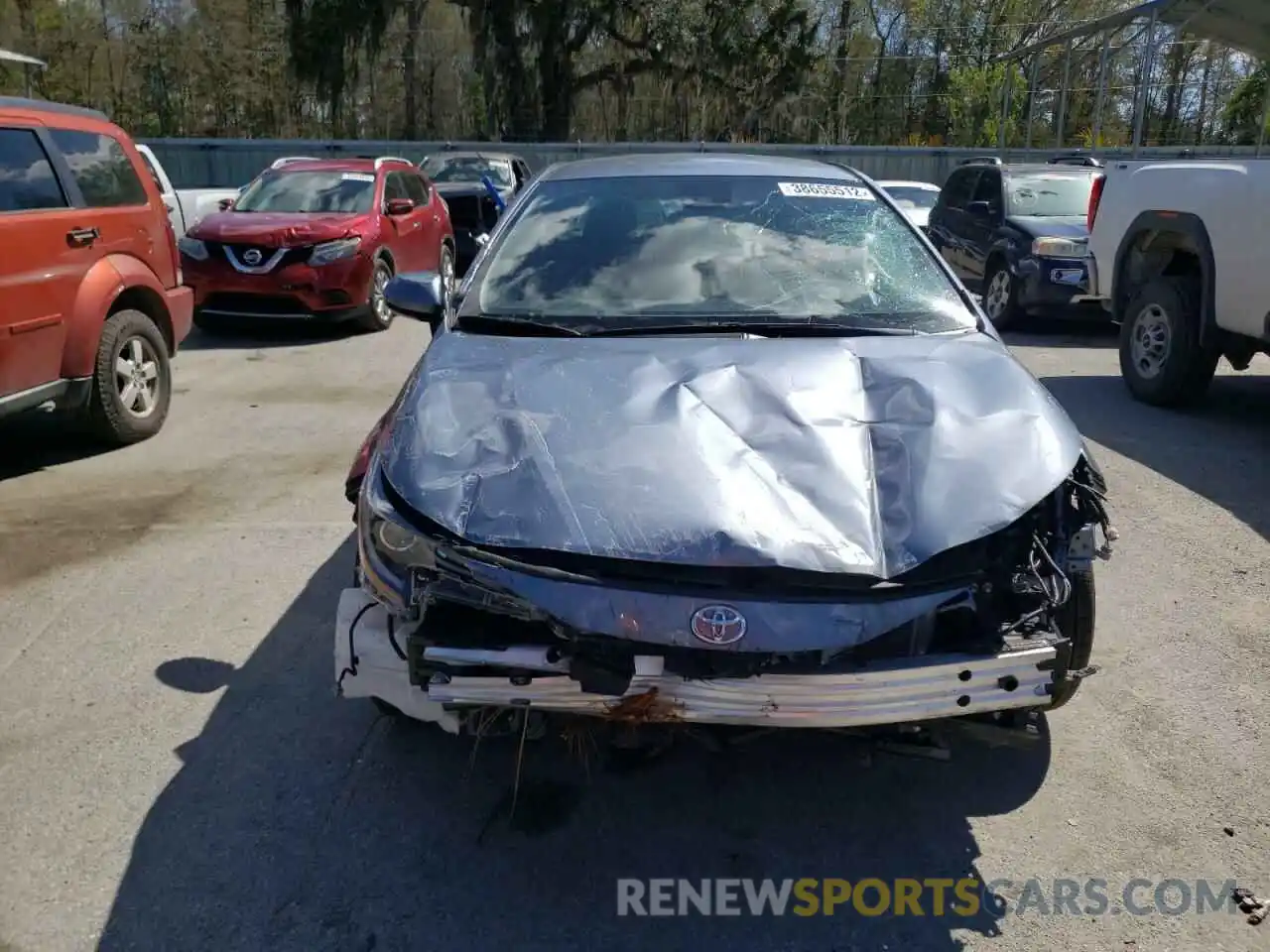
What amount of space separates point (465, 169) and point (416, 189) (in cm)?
445

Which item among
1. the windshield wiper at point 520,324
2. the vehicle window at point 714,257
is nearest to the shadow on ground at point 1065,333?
the vehicle window at point 714,257

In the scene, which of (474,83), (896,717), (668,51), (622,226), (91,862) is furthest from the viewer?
(474,83)

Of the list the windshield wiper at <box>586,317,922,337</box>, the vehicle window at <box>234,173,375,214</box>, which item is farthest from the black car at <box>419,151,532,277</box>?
the windshield wiper at <box>586,317,922,337</box>

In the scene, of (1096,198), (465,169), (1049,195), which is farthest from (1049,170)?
(465,169)

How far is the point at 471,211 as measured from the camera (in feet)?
49.6

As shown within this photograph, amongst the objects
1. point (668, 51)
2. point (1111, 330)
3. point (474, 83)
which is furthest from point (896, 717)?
point (474, 83)

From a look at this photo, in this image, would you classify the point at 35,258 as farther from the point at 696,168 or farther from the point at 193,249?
the point at 193,249

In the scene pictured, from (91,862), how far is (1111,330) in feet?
36.7

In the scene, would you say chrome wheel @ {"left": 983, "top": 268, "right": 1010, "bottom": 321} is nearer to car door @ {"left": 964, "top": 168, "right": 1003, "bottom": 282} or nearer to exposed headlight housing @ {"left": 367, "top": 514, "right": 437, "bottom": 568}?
car door @ {"left": 964, "top": 168, "right": 1003, "bottom": 282}

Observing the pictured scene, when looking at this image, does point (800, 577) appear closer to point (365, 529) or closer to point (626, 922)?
point (626, 922)

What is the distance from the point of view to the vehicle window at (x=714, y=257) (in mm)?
3766

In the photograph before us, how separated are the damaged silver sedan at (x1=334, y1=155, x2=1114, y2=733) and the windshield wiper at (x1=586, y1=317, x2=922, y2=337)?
11mm

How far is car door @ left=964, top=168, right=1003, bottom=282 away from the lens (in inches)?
454

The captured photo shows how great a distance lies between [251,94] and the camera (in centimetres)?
3319
